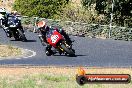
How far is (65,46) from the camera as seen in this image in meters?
21.9

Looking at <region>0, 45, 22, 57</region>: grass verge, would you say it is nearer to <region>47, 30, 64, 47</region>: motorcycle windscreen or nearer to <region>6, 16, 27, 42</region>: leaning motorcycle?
<region>47, 30, 64, 47</region>: motorcycle windscreen

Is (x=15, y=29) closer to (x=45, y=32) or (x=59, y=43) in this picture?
(x=45, y=32)

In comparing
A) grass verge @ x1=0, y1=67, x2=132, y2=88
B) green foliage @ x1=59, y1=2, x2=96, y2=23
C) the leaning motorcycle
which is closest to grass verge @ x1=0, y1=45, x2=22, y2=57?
the leaning motorcycle

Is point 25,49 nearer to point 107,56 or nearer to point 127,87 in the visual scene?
point 107,56

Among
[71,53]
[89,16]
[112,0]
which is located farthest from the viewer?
[89,16]

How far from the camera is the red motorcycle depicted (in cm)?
2180

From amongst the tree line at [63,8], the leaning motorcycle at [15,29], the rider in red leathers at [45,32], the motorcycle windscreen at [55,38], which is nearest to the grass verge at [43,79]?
the motorcycle windscreen at [55,38]

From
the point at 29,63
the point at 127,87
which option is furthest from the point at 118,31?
the point at 127,87

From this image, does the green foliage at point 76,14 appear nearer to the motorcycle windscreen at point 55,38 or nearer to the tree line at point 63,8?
the tree line at point 63,8

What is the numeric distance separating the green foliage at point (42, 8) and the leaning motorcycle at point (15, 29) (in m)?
12.6

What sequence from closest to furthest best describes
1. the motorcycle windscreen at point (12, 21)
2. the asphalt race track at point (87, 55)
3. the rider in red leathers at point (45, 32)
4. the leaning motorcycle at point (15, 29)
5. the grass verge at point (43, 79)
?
the grass verge at point (43, 79) → the asphalt race track at point (87, 55) → the rider in red leathers at point (45, 32) → the leaning motorcycle at point (15, 29) → the motorcycle windscreen at point (12, 21)

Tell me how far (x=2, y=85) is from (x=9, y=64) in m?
6.62

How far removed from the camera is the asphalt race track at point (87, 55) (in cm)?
1950

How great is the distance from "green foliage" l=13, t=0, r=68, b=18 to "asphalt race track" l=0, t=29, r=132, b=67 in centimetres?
1026
